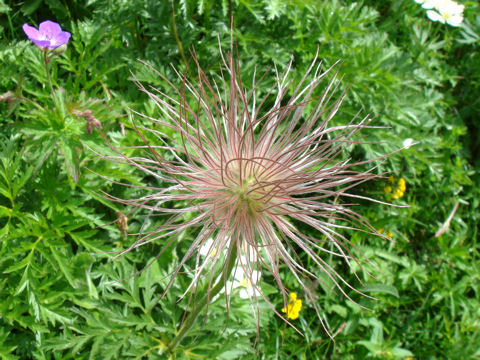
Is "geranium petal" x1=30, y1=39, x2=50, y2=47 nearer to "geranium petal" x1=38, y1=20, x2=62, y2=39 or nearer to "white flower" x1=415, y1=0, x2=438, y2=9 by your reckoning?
"geranium petal" x1=38, y1=20, x2=62, y2=39

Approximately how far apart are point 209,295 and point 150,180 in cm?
131

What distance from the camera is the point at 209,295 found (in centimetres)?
174

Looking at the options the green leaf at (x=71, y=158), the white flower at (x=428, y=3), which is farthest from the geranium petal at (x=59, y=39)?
the white flower at (x=428, y=3)

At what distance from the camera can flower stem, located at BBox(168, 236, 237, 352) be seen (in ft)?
5.54

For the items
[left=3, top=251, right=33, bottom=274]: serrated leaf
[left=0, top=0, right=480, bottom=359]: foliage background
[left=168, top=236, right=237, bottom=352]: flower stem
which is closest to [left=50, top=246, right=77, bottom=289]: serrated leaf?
[left=0, top=0, right=480, bottom=359]: foliage background

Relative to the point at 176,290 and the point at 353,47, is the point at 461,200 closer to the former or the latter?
the point at 353,47

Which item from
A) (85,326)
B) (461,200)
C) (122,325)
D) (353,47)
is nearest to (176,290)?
(122,325)

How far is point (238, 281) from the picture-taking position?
2.62 m

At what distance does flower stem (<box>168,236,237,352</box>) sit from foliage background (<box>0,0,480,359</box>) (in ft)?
0.32

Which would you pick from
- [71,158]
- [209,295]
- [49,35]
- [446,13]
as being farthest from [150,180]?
[446,13]

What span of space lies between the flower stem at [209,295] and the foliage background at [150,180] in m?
0.10

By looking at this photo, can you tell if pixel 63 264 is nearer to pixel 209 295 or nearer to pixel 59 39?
pixel 209 295

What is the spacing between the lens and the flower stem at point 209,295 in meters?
1.69

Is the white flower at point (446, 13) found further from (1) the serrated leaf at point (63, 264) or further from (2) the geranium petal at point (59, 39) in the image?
(1) the serrated leaf at point (63, 264)
